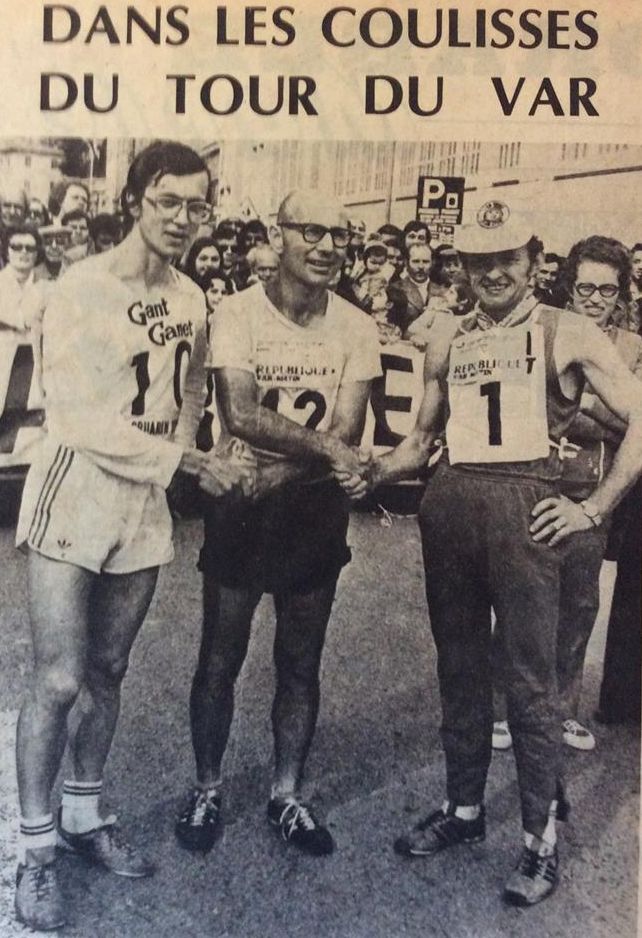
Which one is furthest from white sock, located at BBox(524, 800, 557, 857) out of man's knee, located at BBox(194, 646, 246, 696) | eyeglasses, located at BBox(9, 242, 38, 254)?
eyeglasses, located at BBox(9, 242, 38, 254)

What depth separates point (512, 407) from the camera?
1364 mm

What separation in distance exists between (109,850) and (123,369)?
0.74 metres

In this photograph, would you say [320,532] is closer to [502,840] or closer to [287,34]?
[502,840]

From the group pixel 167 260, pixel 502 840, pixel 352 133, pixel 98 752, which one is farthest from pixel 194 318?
pixel 502 840

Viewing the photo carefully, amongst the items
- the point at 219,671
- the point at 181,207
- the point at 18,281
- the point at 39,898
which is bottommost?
the point at 39,898

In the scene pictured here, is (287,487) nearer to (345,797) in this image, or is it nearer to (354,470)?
(354,470)

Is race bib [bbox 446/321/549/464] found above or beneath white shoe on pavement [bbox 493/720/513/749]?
above

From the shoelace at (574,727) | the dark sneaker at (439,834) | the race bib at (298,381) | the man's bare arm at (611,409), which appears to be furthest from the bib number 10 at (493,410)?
the dark sneaker at (439,834)

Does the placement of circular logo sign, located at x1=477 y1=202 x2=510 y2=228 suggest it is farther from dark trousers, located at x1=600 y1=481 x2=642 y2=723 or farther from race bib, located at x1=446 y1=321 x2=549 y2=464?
dark trousers, located at x1=600 y1=481 x2=642 y2=723

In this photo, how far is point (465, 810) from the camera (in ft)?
4.53

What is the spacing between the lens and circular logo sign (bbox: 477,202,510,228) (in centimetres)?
138

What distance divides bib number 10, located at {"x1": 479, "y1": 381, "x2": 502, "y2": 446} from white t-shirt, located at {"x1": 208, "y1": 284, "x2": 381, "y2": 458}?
18 cm

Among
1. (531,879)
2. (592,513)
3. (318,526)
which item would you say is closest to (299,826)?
(531,879)

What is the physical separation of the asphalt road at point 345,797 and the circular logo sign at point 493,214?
493 mm
